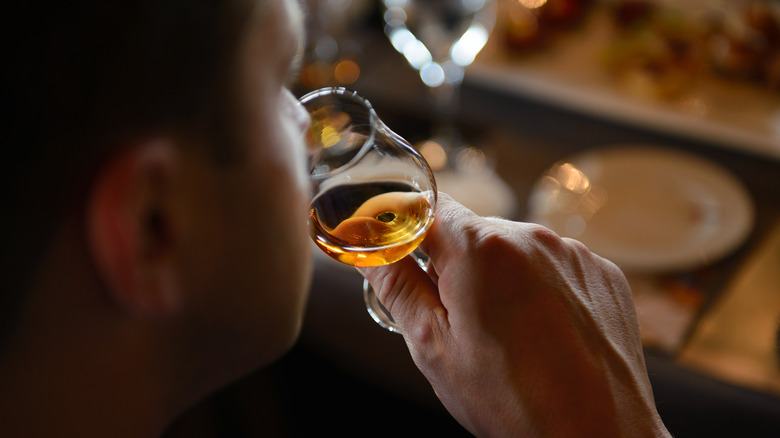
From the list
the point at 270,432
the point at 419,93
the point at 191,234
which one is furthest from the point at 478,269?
the point at 419,93

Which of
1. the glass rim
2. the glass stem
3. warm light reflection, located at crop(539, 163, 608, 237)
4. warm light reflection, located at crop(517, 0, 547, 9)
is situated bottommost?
the glass stem

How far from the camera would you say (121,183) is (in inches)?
15.9

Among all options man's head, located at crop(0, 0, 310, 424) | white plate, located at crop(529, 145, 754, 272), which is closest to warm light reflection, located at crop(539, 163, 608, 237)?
white plate, located at crop(529, 145, 754, 272)

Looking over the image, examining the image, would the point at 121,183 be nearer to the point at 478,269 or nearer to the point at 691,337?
the point at 478,269

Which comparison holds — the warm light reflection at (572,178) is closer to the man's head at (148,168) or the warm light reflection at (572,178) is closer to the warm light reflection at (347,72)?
the warm light reflection at (347,72)

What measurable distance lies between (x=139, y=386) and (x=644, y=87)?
46.7 inches

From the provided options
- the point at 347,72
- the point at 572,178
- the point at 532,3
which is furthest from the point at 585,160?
the point at 347,72

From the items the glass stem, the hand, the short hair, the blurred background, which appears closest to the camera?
the short hair

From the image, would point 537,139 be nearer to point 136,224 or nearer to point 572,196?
point 572,196

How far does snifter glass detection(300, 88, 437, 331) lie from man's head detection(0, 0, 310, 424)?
4.8 inches

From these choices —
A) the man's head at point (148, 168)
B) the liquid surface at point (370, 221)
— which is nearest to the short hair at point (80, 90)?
the man's head at point (148, 168)

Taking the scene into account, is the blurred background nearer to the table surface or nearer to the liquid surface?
the table surface

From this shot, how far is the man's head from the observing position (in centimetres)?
40

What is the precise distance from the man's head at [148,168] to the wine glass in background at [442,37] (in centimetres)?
83
